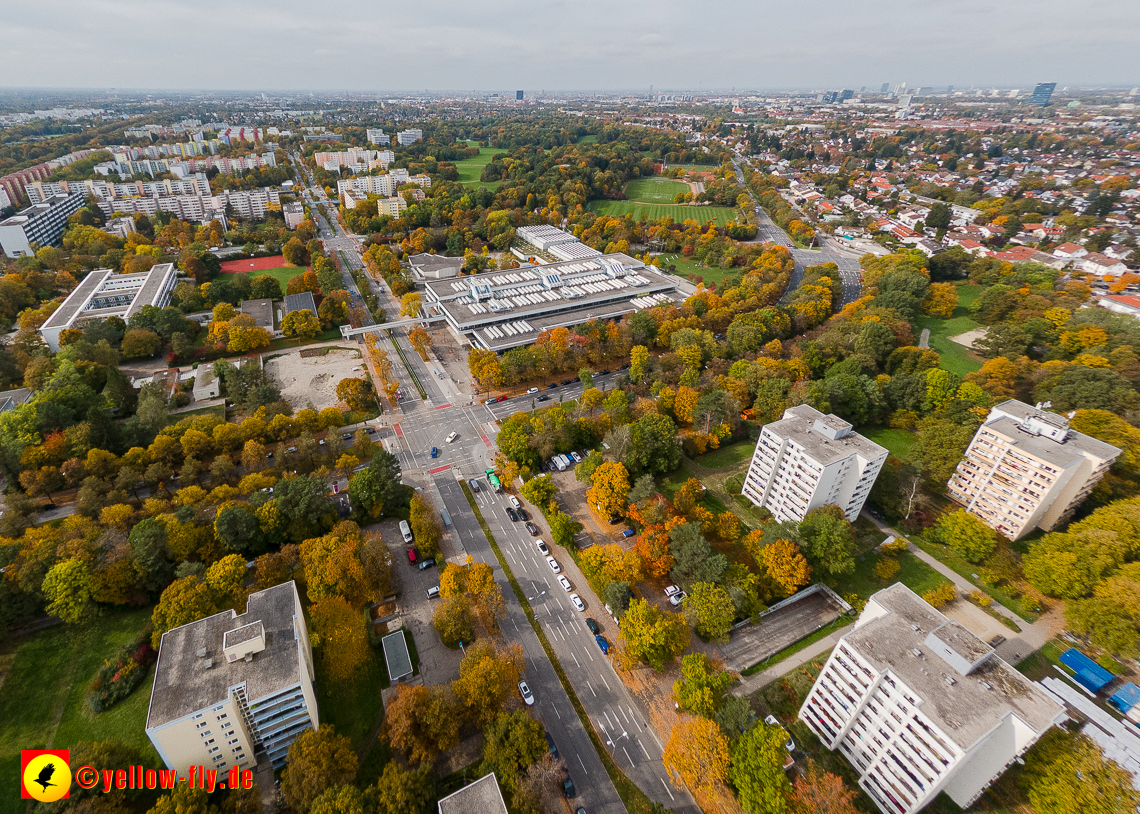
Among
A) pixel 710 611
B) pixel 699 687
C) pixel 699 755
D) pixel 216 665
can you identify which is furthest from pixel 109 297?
pixel 699 755

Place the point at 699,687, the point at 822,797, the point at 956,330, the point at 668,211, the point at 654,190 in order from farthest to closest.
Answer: the point at 654,190 < the point at 668,211 < the point at 956,330 < the point at 699,687 < the point at 822,797

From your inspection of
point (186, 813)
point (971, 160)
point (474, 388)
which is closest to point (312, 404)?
point (474, 388)

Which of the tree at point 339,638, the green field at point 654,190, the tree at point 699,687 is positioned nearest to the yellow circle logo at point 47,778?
the tree at point 339,638

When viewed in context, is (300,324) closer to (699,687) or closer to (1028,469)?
(699,687)

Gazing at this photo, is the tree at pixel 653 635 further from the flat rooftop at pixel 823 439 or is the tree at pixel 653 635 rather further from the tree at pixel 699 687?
the flat rooftop at pixel 823 439

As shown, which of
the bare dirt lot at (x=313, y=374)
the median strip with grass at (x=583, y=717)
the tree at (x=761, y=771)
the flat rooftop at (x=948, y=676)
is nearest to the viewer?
the flat rooftop at (x=948, y=676)

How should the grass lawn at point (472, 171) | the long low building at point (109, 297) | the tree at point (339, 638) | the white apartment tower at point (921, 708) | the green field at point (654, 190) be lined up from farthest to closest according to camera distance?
1. the grass lawn at point (472, 171)
2. the green field at point (654, 190)
3. the long low building at point (109, 297)
4. the tree at point (339, 638)
5. the white apartment tower at point (921, 708)
